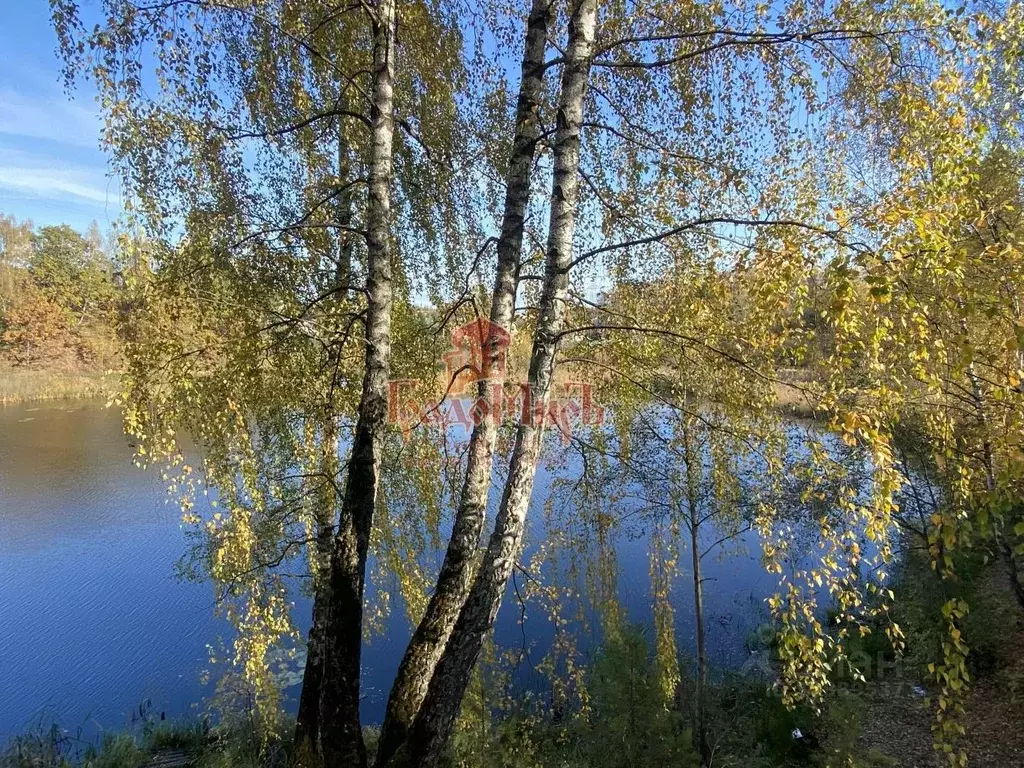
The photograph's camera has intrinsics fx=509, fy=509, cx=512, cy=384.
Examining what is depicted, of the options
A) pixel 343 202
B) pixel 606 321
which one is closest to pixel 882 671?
pixel 606 321

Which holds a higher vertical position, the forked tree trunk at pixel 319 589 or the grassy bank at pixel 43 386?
the grassy bank at pixel 43 386

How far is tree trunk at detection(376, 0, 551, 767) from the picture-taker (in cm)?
236

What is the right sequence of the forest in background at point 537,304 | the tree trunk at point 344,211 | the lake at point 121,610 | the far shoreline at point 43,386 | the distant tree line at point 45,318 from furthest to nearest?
the distant tree line at point 45,318
the far shoreline at point 43,386
the lake at point 121,610
the tree trunk at point 344,211
the forest in background at point 537,304

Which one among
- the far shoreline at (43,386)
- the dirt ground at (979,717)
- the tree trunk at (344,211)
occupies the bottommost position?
the dirt ground at (979,717)

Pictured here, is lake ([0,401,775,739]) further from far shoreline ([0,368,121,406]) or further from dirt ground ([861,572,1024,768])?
far shoreline ([0,368,121,406])

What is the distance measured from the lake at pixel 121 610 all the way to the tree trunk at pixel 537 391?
2539 millimetres

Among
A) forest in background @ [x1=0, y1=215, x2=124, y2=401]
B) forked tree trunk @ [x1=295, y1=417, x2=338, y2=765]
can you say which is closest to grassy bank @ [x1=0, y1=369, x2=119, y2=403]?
forest in background @ [x1=0, y1=215, x2=124, y2=401]

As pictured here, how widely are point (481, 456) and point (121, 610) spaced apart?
29.8 ft

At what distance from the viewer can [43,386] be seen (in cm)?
2408

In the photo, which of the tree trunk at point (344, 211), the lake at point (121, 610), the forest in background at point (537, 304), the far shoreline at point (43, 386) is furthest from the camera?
the far shoreline at point (43, 386)

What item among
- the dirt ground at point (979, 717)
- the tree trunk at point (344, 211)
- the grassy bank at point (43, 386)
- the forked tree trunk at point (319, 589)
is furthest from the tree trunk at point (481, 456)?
the grassy bank at point (43, 386)

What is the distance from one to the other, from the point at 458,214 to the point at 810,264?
2927 millimetres

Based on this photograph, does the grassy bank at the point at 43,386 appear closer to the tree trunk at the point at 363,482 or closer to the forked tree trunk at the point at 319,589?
the forked tree trunk at the point at 319,589

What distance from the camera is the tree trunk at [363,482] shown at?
2725 mm
